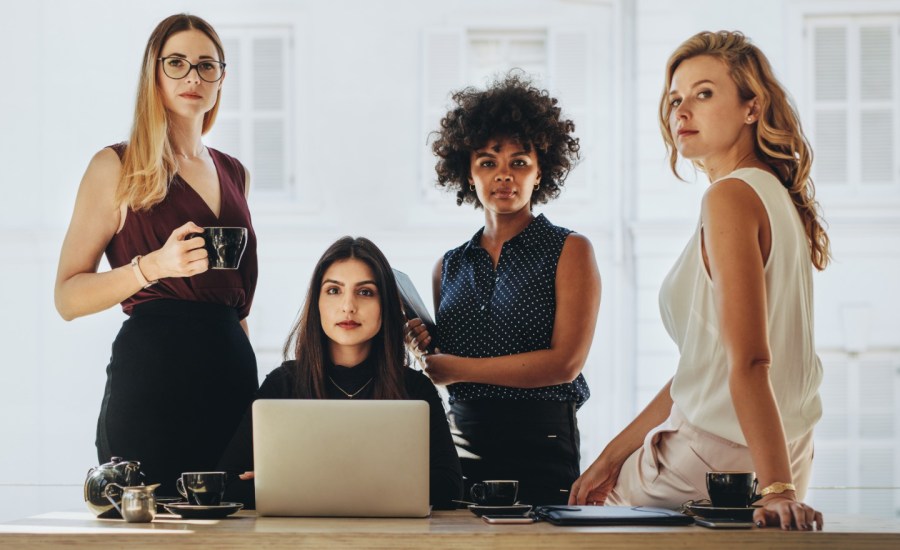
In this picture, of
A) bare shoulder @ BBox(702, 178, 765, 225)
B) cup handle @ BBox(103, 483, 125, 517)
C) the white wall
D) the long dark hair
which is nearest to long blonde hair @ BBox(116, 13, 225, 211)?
the long dark hair

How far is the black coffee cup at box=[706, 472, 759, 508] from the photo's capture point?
179 centimetres

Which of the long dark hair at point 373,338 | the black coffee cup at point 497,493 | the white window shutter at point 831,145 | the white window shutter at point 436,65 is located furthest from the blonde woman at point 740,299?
the white window shutter at point 831,145

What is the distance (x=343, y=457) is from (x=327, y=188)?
5.42 meters

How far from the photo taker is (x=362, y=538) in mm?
1654

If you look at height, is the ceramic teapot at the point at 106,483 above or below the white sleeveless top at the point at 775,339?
below

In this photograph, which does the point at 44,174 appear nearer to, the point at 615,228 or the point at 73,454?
the point at 73,454

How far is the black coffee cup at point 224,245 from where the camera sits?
7.21 feet

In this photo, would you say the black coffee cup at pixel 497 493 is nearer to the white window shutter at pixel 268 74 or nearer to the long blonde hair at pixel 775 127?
the long blonde hair at pixel 775 127

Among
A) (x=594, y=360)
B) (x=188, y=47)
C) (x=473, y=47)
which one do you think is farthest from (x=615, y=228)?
(x=188, y=47)

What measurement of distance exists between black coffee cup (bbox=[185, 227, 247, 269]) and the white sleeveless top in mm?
967

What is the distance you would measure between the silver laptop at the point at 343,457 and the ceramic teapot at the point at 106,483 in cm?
28

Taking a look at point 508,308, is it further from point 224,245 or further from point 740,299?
point 740,299

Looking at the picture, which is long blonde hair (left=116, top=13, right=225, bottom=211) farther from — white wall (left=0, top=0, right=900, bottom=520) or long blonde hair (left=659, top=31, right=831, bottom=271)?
white wall (left=0, top=0, right=900, bottom=520)

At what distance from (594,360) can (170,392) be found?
481 cm
